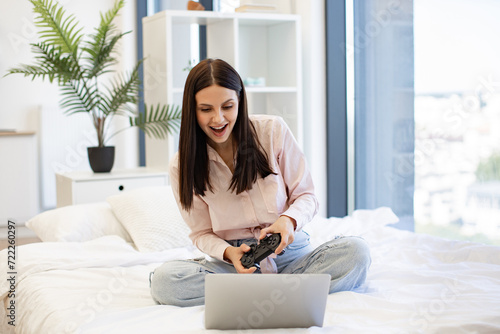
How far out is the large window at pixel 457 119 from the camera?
252 centimetres

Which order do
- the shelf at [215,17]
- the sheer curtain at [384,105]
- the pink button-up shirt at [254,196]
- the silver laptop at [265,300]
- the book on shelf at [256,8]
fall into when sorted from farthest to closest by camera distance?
the book on shelf at [256,8] → the shelf at [215,17] → the sheer curtain at [384,105] → the pink button-up shirt at [254,196] → the silver laptop at [265,300]

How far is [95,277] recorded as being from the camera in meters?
1.94

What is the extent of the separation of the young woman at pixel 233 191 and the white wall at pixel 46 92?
3476 millimetres

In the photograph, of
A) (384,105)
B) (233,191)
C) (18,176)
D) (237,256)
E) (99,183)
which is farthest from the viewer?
(18,176)

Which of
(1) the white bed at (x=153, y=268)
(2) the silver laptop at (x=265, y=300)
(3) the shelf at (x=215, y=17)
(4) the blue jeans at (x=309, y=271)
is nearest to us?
(2) the silver laptop at (x=265, y=300)

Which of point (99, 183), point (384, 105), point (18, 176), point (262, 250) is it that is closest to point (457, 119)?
point (384, 105)

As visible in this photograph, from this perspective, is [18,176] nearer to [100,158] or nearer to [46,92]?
[46,92]

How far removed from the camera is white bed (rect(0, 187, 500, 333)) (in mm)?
1453

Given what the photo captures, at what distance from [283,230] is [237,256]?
147mm

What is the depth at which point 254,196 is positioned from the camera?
178 centimetres

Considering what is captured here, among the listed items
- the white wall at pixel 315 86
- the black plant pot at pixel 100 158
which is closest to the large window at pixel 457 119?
the white wall at pixel 315 86

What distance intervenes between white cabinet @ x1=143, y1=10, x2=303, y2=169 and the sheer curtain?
34 cm

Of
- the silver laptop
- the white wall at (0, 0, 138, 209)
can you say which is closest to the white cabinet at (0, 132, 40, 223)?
the white wall at (0, 0, 138, 209)

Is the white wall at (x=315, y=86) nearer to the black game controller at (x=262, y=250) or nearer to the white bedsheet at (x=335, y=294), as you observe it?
the white bedsheet at (x=335, y=294)
